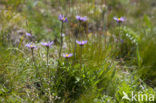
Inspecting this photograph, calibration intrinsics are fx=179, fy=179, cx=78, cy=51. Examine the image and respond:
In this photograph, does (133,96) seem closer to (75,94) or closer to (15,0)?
(75,94)

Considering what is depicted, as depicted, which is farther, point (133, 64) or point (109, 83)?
point (133, 64)

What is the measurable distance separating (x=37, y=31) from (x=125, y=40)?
1.43 m

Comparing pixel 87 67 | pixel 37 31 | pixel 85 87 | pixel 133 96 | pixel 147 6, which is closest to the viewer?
pixel 133 96

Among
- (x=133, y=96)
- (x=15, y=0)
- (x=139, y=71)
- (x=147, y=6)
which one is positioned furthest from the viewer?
(x=147, y=6)

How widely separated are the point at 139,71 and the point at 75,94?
0.87m

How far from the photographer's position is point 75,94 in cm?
184

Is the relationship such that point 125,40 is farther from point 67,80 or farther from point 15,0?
point 15,0

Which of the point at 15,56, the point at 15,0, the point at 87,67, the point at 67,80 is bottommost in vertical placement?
the point at 67,80

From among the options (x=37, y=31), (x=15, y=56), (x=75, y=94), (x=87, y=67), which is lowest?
(x=75, y=94)

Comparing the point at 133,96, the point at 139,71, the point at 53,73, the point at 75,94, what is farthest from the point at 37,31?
the point at 133,96

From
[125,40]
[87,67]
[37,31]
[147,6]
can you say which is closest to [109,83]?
[87,67]

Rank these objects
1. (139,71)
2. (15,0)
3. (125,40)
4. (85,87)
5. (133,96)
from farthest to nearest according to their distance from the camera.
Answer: (15,0) → (125,40) → (139,71) → (85,87) → (133,96)

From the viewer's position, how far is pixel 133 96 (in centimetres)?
165

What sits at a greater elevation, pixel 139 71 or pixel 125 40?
pixel 125 40
